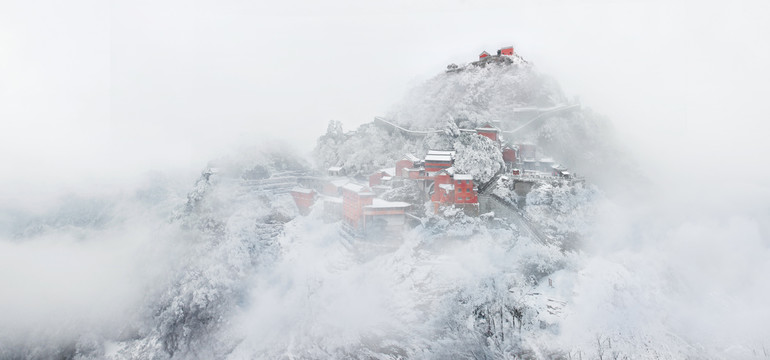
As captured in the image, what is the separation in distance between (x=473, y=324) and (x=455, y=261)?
3.37 meters

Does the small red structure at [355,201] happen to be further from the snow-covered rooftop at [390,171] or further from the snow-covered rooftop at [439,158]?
the snow-covered rooftop at [439,158]

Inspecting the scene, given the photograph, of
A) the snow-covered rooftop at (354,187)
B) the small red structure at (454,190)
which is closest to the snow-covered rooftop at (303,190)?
the snow-covered rooftop at (354,187)

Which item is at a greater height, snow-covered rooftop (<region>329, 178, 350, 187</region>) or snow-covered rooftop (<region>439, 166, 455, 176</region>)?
snow-covered rooftop (<region>439, 166, 455, 176</region>)

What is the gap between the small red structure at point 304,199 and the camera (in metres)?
24.3

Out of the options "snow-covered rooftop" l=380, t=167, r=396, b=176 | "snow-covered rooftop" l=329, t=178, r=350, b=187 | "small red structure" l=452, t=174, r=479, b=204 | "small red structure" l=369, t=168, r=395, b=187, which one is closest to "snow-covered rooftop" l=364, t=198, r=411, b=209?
"small red structure" l=369, t=168, r=395, b=187

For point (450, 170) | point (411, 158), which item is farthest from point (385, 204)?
point (450, 170)

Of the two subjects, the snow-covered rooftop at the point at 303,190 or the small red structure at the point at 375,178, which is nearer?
the small red structure at the point at 375,178

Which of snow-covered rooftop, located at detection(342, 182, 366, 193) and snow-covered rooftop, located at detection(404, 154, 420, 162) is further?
snow-covered rooftop, located at detection(404, 154, 420, 162)

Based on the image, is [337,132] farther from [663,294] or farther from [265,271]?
[663,294]

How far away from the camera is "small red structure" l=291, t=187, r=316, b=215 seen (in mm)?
24297

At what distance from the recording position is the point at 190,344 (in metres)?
22.0

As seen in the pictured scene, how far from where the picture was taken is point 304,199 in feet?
80.1

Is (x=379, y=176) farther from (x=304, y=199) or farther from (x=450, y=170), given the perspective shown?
(x=304, y=199)

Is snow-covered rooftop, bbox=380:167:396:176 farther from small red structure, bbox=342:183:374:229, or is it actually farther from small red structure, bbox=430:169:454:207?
small red structure, bbox=430:169:454:207
